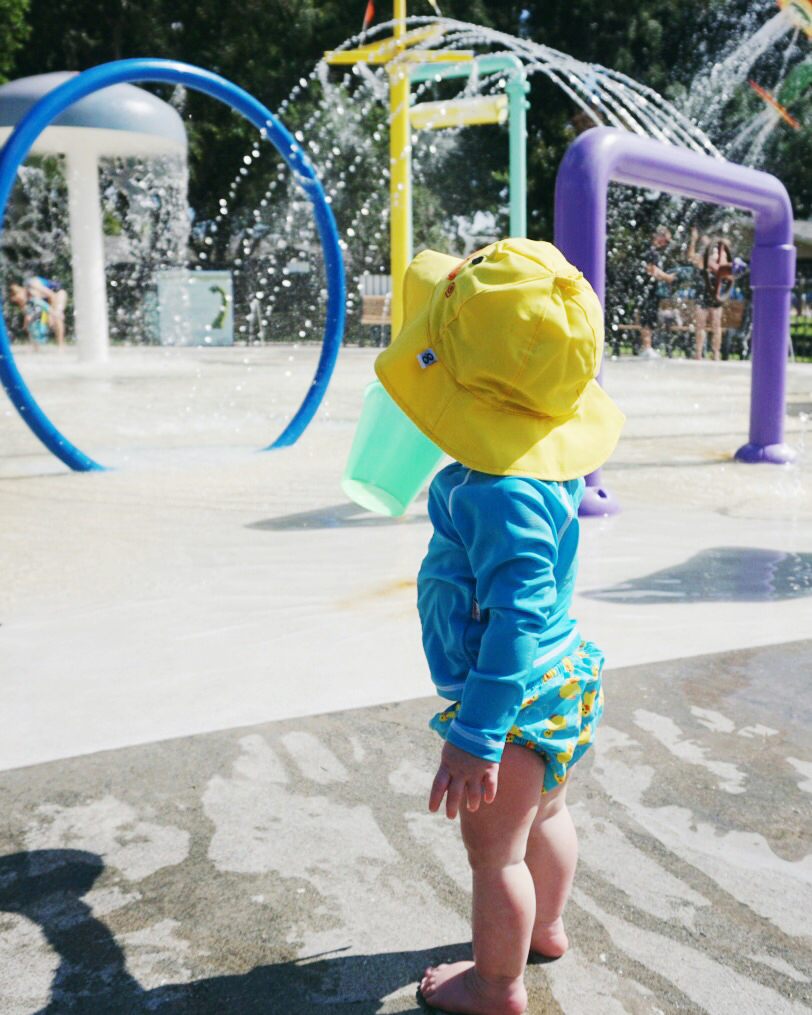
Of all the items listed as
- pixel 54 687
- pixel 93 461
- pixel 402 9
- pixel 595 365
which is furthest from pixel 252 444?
pixel 595 365

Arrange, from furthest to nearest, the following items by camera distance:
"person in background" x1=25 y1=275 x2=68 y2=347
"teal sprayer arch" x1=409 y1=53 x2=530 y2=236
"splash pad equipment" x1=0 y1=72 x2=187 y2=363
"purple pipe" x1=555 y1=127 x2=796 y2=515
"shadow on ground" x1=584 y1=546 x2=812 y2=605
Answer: "person in background" x1=25 y1=275 x2=68 y2=347
"splash pad equipment" x1=0 y1=72 x2=187 y2=363
"teal sprayer arch" x1=409 y1=53 x2=530 y2=236
"purple pipe" x1=555 y1=127 x2=796 y2=515
"shadow on ground" x1=584 y1=546 x2=812 y2=605

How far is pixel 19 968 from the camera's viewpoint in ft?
6.05

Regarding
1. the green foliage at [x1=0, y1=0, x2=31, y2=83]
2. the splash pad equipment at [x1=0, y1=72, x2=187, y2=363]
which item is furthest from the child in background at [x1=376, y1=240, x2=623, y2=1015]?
the green foliage at [x1=0, y1=0, x2=31, y2=83]

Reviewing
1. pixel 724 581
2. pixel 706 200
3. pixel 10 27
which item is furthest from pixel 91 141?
pixel 724 581

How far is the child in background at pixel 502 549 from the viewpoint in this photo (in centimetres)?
161

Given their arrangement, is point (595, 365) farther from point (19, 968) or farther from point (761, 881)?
point (19, 968)

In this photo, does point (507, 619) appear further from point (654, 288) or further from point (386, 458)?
point (654, 288)

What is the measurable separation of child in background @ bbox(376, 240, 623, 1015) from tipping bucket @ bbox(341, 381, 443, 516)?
309 mm

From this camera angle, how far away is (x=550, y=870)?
1.86 m

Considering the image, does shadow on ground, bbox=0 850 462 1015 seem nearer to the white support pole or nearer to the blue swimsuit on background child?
the blue swimsuit on background child

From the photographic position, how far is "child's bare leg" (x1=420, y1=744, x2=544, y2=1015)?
5.56ft

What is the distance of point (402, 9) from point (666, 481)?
5.02 meters

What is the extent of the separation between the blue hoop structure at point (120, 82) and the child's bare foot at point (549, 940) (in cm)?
505

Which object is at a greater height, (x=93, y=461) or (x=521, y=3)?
(x=521, y=3)
